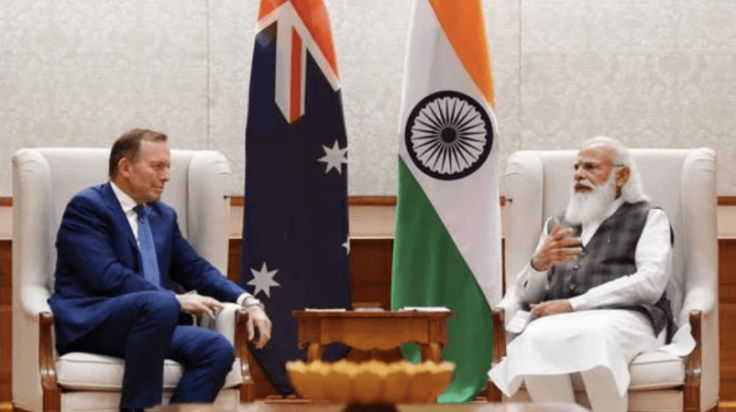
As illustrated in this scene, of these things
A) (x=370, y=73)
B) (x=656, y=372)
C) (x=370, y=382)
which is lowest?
(x=656, y=372)

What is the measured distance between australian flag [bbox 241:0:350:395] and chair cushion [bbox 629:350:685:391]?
1392 millimetres

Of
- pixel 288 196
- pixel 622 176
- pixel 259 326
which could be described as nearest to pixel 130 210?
pixel 259 326

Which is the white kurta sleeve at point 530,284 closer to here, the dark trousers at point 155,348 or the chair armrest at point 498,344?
the chair armrest at point 498,344

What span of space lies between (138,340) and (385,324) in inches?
32.1

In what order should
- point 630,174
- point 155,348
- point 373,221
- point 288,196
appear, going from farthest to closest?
point 373,221 → point 288,196 → point 630,174 → point 155,348

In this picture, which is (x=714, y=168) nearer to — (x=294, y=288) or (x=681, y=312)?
(x=681, y=312)

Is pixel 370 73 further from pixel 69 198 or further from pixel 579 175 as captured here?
pixel 69 198

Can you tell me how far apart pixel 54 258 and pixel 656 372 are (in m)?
2.12

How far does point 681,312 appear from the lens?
4996 mm

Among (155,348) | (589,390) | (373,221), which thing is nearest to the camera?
(155,348)

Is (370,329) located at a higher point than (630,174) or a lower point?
lower

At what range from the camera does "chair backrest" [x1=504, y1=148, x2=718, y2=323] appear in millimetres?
5086

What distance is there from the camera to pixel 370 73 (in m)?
6.23

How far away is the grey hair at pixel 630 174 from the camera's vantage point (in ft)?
16.9
